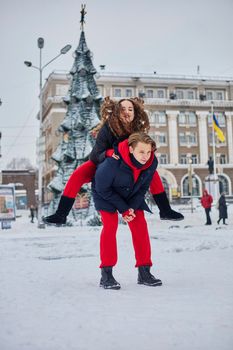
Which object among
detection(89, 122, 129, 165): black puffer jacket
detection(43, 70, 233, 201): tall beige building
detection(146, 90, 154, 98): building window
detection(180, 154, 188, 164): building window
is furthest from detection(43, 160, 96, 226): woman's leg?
detection(180, 154, 188, 164): building window

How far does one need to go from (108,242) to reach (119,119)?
1.23 metres

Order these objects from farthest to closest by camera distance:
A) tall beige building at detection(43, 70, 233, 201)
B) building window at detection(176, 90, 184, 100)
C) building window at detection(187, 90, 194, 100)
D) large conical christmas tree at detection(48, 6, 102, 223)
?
building window at detection(187, 90, 194, 100), building window at detection(176, 90, 184, 100), tall beige building at detection(43, 70, 233, 201), large conical christmas tree at detection(48, 6, 102, 223)

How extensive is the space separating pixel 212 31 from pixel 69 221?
11057 millimetres

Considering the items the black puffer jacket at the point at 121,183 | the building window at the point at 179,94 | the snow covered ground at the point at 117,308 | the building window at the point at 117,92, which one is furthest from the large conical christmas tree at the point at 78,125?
the building window at the point at 179,94

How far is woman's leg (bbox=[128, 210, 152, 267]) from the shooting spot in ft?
11.6

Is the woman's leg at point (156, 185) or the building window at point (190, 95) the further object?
the building window at point (190, 95)

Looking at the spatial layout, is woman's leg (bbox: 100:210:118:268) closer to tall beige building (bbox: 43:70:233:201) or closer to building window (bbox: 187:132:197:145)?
tall beige building (bbox: 43:70:233:201)

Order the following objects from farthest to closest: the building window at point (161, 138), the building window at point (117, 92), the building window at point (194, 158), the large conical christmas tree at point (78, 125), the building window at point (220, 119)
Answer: the building window at point (220, 119) < the building window at point (194, 158) < the building window at point (161, 138) < the building window at point (117, 92) < the large conical christmas tree at point (78, 125)

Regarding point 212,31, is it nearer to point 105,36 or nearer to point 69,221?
point 105,36

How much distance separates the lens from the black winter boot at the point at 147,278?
330 centimetres

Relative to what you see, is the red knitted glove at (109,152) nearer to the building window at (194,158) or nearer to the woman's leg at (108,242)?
the woman's leg at (108,242)

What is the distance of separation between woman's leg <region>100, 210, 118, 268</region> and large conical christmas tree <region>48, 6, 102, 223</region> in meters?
11.1

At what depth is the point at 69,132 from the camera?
1525 centimetres

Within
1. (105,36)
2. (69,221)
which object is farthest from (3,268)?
(69,221)
